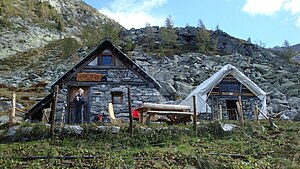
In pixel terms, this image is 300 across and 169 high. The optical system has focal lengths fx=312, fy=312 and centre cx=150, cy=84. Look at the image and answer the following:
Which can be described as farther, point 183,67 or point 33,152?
point 183,67

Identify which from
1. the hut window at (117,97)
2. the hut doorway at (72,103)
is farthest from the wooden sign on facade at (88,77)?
the hut window at (117,97)

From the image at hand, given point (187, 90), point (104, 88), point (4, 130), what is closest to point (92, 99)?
point (104, 88)

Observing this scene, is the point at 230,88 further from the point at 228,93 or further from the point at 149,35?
the point at 149,35

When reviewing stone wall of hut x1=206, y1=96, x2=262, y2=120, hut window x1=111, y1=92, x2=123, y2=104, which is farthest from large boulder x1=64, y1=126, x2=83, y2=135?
stone wall of hut x1=206, y1=96, x2=262, y2=120

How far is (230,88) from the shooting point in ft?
71.3

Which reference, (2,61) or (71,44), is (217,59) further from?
(2,61)

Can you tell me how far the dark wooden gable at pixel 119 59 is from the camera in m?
17.5

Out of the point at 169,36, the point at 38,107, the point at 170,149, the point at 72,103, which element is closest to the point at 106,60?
the point at 72,103

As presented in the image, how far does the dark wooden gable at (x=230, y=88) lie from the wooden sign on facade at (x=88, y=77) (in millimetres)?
8107

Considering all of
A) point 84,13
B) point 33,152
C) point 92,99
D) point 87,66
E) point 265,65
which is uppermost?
point 84,13

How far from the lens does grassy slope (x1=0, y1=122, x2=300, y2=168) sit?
28.6 ft

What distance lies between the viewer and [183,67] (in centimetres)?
3694

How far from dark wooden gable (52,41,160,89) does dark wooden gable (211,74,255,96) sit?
5756mm

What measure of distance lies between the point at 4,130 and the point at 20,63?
36.0m
